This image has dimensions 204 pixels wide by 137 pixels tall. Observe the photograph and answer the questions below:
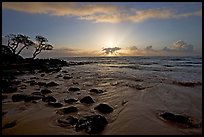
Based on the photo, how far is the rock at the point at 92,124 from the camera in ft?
17.3

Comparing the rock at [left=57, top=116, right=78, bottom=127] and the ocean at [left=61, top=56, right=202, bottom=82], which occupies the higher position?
the rock at [left=57, top=116, right=78, bottom=127]

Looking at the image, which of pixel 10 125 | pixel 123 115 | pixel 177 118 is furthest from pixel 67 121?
pixel 177 118

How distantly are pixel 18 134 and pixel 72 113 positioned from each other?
7.34 feet

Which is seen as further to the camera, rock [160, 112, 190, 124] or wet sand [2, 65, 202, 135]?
rock [160, 112, 190, 124]

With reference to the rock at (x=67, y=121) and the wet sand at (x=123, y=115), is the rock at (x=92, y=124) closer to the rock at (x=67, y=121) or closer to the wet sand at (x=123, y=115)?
the wet sand at (x=123, y=115)

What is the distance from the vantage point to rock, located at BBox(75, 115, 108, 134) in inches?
207

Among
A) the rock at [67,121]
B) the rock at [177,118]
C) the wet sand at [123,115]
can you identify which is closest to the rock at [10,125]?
the wet sand at [123,115]

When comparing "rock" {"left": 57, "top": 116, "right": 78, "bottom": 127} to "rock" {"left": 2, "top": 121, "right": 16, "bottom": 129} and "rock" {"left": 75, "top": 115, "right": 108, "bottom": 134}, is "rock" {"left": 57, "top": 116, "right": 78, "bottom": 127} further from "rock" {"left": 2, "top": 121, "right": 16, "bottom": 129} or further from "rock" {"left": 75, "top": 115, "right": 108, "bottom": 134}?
"rock" {"left": 2, "top": 121, "right": 16, "bottom": 129}

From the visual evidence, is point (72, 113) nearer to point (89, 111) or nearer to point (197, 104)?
point (89, 111)

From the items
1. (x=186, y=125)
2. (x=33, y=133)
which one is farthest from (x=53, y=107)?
(x=186, y=125)

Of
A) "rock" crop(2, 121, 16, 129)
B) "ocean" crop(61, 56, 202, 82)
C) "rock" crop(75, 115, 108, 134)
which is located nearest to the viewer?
"rock" crop(75, 115, 108, 134)

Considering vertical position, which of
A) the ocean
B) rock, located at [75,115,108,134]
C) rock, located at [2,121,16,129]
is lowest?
the ocean

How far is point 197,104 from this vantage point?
832 cm

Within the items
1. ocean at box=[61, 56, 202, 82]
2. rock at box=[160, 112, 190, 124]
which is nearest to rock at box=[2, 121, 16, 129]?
rock at box=[160, 112, 190, 124]
